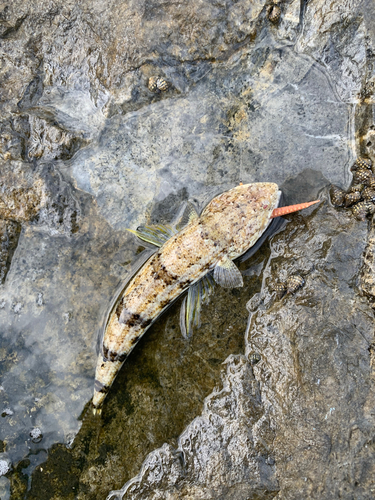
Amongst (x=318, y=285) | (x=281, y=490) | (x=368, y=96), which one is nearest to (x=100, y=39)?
(x=368, y=96)

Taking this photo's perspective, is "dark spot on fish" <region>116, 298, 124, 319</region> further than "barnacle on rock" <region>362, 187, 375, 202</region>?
Yes

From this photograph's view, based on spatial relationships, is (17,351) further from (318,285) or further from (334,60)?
(334,60)

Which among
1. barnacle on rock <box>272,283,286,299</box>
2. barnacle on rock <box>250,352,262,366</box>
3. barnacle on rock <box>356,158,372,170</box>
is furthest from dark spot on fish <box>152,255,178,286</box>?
barnacle on rock <box>356,158,372,170</box>

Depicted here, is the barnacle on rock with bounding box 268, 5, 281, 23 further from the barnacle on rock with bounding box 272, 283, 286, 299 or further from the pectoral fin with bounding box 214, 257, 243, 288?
the barnacle on rock with bounding box 272, 283, 286, 299

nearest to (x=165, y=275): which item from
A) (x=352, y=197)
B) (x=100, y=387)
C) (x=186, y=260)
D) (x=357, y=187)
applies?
(x=186, y=260)

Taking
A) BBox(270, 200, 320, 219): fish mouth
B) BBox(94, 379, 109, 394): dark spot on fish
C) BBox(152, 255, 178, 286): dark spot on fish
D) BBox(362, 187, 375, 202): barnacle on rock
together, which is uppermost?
BBox(152, 255, 178, 286): dark spot on fish
